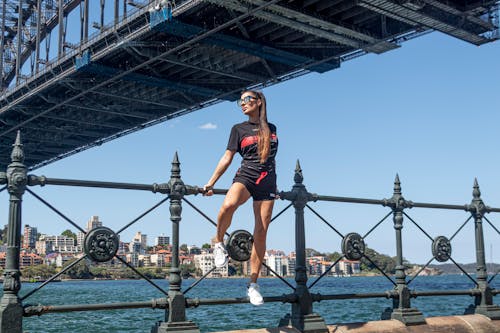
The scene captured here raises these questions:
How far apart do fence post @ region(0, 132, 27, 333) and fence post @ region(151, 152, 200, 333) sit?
1.05m

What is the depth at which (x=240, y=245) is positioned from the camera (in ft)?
17.0

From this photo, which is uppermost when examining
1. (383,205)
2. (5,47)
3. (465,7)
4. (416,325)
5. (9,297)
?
(5,47)

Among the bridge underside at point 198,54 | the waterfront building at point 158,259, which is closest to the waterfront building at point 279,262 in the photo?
the waterfront building at point 158,259

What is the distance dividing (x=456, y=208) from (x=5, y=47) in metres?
63.4

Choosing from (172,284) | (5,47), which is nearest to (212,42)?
(172,284)

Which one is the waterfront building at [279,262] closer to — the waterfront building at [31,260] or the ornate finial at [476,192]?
the waterfront building at [31,260]

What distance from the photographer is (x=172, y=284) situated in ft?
15.9

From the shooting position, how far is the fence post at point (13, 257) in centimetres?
416

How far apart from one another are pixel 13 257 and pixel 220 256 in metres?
1.48

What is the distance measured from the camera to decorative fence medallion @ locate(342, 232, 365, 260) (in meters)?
6.01

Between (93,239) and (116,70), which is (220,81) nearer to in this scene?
(116,70)

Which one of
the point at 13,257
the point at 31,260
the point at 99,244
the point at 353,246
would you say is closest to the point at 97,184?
the point at 99,244

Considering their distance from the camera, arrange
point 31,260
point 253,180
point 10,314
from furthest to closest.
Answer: point 31,260, point 253,180, point 10,314

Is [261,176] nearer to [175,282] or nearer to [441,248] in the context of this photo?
[175,282]
